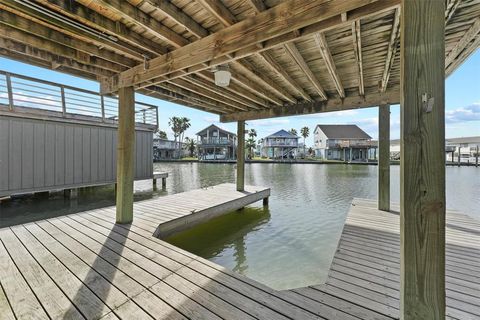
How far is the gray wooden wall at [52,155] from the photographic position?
575 cm

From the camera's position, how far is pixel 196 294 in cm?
187

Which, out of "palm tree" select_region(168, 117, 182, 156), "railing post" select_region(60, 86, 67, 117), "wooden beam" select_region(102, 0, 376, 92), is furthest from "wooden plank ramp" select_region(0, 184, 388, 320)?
"palm tree" select_region(168, 117, 182, 156)

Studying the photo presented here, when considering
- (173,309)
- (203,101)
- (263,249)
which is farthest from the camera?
(203,101)

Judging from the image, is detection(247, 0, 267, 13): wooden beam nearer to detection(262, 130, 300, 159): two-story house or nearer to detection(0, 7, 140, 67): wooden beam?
detection(0, 7, 140, 67): wooden beam

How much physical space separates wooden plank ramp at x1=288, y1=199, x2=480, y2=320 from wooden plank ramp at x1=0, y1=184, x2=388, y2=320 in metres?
0.15

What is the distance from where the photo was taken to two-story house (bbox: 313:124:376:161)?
29.5m

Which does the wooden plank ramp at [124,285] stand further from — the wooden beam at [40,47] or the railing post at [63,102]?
the railing post at [63,102]

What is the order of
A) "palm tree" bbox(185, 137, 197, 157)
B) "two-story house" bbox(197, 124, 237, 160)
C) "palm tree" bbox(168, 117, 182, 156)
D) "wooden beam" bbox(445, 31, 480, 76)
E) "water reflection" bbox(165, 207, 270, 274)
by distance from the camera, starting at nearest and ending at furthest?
"wooden beam" bbox(445, 31, 480, 76), "water reflection" bbox(165, 207, 270, 274), "two-story house" bbox(197, 124, 237, 160), "palm tree" bbox(185, 137, 197, 157), "palm tree" bbox(168, 117, 182, 156)

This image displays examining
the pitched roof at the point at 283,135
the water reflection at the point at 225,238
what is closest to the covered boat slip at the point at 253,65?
the water reflection at the point at 225,238

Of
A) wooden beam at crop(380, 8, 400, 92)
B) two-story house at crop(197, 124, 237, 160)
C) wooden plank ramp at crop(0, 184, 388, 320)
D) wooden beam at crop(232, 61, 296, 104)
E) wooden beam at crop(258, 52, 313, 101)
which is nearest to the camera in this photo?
wooden plank ramp at crop(0, 184, 388, 320)

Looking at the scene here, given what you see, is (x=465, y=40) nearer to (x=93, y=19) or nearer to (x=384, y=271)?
(x=384, y=271)

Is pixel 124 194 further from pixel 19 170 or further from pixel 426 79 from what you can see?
pixel 19 170

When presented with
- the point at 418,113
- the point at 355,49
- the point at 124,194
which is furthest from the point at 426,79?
the point at 124,194

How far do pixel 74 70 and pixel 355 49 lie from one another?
13.2 feet
